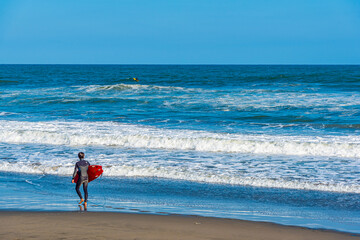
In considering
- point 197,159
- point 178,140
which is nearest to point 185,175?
point 197,159

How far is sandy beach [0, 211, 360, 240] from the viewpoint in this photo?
6.73 meters

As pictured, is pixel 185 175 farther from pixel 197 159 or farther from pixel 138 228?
pixel 138 228

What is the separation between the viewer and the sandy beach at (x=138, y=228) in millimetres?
6730

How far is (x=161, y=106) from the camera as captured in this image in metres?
28.0

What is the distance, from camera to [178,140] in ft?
52.9

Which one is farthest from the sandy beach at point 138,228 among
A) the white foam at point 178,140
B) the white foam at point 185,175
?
the white foam at point 178,140

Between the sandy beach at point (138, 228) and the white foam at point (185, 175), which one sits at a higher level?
the sandy beach at point (138, 228)

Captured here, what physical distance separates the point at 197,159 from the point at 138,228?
653 cm

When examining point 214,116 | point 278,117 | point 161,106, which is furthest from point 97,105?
point 278,117

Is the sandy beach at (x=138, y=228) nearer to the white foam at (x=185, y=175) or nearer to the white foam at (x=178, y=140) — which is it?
the white foam at (x=185, y=175)

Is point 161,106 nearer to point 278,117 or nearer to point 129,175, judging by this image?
point 278,117

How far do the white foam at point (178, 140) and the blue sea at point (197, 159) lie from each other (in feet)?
0.13

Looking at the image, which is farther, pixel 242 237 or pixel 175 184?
pixel 175 184

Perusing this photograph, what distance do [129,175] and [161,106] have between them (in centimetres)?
1642
